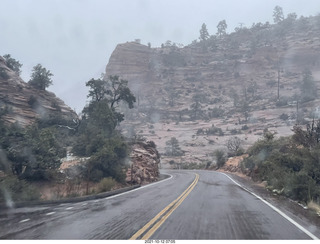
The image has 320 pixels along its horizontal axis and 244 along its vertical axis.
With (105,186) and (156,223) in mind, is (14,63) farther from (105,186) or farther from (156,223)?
(156,223)

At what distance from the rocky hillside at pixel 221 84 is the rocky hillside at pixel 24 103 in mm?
36678

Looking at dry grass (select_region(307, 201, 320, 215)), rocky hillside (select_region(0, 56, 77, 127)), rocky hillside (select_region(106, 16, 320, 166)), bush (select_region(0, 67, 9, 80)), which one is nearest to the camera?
dry grass (select_region(307, 201, 320, 215))

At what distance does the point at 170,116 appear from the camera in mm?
108875

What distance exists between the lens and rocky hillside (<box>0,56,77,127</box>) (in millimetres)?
37041

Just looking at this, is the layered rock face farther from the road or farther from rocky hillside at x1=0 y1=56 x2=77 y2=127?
the road

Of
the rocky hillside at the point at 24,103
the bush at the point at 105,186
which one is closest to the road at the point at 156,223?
the bush at the point at 105,186

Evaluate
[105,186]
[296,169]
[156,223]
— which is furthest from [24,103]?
[156,223]

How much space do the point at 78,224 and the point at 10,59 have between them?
52496 millimetres

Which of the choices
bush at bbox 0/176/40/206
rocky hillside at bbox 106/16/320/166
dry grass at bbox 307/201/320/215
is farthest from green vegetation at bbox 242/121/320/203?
rocky hillside at bbox 106/16/320/166

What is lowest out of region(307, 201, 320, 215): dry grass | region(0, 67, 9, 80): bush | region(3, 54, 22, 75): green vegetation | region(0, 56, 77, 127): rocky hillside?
region(307, 201, 320, 215): dry grass

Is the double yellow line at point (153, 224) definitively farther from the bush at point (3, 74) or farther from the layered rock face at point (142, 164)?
the bush at point (3, 74)

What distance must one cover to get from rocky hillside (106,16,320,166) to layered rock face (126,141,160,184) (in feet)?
123

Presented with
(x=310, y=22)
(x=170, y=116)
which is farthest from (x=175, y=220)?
(x=310, y=22)

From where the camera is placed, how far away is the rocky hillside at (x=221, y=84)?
8494cm
